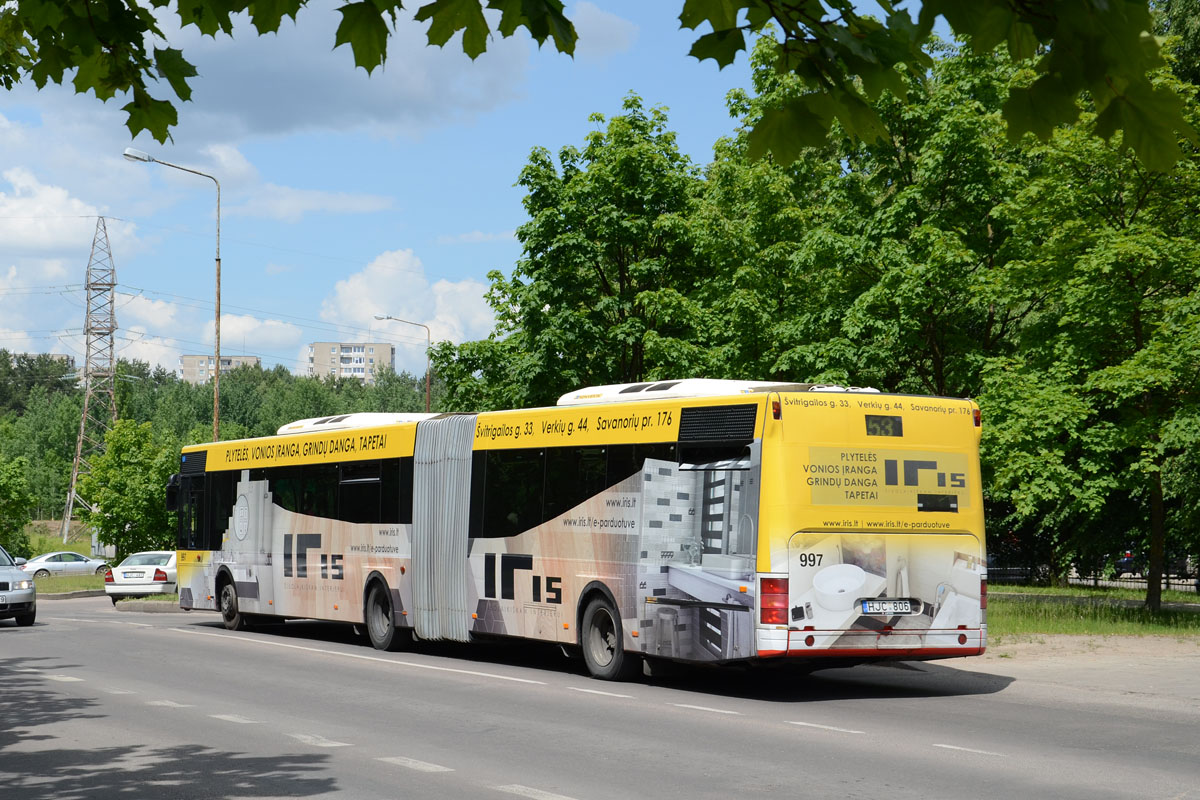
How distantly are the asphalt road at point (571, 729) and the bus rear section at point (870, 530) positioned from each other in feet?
2.39

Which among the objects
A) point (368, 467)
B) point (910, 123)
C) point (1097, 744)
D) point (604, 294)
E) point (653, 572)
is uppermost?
point (910, 123)

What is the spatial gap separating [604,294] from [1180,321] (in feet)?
45.7

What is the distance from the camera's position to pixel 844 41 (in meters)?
4.25

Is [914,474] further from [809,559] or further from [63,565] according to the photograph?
[63,565]

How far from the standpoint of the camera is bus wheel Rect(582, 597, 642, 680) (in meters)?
16.1

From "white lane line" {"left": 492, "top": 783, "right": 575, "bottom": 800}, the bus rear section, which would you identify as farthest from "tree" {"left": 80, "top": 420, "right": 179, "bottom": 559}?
"white lane line" {"left": 492, "top": 783, "right": 575, "bottom": 800}

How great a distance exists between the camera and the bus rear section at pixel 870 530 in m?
14.2

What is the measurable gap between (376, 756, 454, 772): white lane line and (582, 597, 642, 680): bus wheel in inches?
236

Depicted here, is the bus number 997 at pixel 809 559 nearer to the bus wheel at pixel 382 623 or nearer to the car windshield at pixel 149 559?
the bus wheel at pixel 382 623

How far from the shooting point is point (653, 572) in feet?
50.8

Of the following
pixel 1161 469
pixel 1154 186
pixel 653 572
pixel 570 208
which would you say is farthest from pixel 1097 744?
pixel 570 208

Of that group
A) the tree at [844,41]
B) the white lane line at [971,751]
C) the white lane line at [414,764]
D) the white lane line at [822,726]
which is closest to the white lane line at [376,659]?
the white lane line at [822,726]

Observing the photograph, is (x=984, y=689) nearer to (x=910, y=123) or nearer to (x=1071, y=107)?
(x=1071, y=107)

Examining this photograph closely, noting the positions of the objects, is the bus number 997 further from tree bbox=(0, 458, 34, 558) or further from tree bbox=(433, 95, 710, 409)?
tree bbox=(0, 458, 34, 558)
